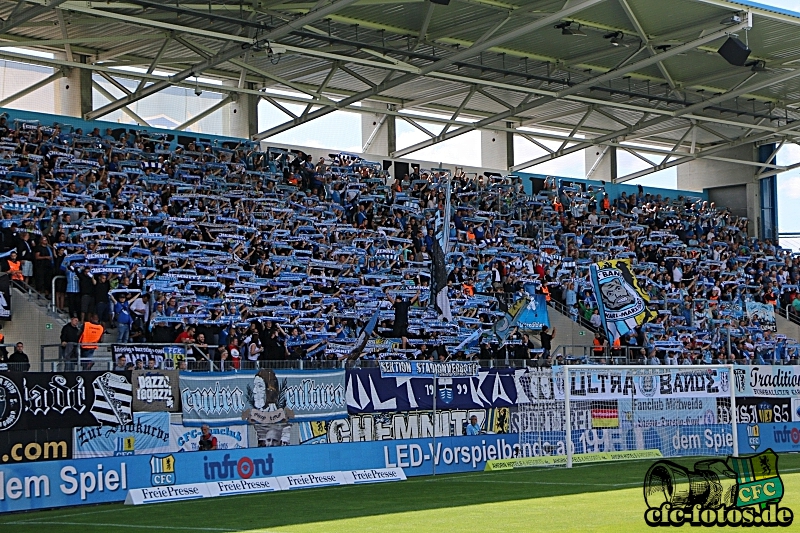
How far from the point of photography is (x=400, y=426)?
21.1 metres

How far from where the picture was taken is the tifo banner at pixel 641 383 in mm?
22188

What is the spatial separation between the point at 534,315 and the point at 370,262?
15.5 feet

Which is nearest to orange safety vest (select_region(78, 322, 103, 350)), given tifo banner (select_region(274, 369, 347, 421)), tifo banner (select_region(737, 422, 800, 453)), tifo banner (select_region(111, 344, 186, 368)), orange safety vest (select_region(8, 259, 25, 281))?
tifo banner (select_region(111, 344, 186, 368))

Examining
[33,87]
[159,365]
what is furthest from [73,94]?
[159,365]

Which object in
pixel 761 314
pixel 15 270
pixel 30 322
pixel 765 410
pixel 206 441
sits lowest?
pixel 765 410

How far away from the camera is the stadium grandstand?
1816 cm

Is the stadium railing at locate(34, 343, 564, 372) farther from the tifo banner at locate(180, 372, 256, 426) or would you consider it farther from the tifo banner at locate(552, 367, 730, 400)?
the tifo banner at locate(552, 367, 730, 400)

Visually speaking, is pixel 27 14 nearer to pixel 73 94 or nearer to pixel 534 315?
pixel 73 94

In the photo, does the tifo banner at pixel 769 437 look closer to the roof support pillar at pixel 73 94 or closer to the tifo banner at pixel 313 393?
the tifo banner at pixel 313 393

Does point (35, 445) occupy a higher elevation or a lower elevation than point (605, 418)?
higher

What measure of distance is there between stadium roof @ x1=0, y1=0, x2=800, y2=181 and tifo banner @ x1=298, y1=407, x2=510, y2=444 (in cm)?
968

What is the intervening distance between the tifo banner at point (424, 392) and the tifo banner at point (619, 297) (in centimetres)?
473

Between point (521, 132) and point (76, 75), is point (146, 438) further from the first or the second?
point (521, 132)

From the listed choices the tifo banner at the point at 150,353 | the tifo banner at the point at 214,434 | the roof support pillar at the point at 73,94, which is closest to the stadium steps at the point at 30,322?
the tifo banner at the point at 150,353
